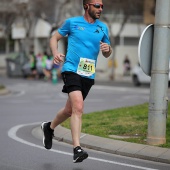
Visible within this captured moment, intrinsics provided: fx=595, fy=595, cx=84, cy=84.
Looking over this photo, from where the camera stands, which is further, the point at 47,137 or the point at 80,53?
the point at 47,137

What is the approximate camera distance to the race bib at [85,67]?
24.5 feet

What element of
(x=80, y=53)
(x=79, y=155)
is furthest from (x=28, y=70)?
(x=79, y=155)

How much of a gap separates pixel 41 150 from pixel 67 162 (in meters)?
1.09

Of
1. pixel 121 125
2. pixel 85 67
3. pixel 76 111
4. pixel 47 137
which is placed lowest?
pixel 121 125

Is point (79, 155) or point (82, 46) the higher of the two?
point (82, 46)

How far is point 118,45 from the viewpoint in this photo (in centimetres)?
5047

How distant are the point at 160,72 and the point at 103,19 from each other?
32542mm

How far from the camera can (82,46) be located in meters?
7.46

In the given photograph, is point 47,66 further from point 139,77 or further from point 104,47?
point 104,47

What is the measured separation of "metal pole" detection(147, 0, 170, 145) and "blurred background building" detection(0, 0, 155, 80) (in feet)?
98.5

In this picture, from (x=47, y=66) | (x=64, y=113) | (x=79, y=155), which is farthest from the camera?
(x=47, y=66)

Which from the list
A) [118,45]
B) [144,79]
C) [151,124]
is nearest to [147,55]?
[151,124]

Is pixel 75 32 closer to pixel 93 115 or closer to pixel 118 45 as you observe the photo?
pixel 93 115

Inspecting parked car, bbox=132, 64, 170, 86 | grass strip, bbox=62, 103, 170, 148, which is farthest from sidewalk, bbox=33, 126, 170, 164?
parked car, bbox=132, 64, 170, 86
